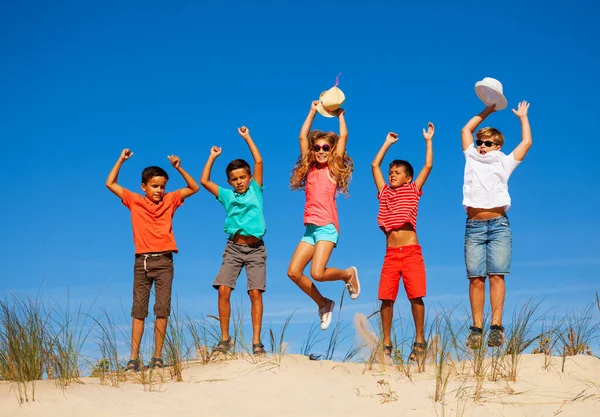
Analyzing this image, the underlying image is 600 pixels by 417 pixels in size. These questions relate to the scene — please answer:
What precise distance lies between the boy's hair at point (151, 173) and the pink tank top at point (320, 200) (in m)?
1.78

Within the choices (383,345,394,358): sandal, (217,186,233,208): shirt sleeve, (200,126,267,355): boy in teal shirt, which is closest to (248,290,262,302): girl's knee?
(200,126,267,355): boy in teal shirt

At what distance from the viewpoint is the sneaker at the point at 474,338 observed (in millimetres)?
8079

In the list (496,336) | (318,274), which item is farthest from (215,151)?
(496,336)

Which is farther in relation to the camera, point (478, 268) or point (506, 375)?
point (478, 268)

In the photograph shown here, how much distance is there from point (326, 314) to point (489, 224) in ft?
7.41

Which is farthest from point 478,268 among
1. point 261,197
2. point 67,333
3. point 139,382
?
point 67,333

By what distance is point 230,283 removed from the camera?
8.80 metres

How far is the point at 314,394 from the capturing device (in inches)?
294

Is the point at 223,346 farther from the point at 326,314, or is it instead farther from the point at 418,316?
the point at 418,316

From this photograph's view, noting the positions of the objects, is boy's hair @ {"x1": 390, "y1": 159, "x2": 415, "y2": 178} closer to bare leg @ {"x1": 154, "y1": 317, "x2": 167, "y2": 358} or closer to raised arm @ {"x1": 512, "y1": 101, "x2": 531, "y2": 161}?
raised arm @ {"x1": 512, "y1": 101, "x2": 531, "y2": 161}

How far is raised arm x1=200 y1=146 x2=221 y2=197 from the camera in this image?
9.07 metres

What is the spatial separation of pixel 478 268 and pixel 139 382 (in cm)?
410

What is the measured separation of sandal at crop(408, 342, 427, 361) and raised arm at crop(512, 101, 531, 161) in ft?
8.24

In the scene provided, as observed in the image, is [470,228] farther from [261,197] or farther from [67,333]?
[67,333]
